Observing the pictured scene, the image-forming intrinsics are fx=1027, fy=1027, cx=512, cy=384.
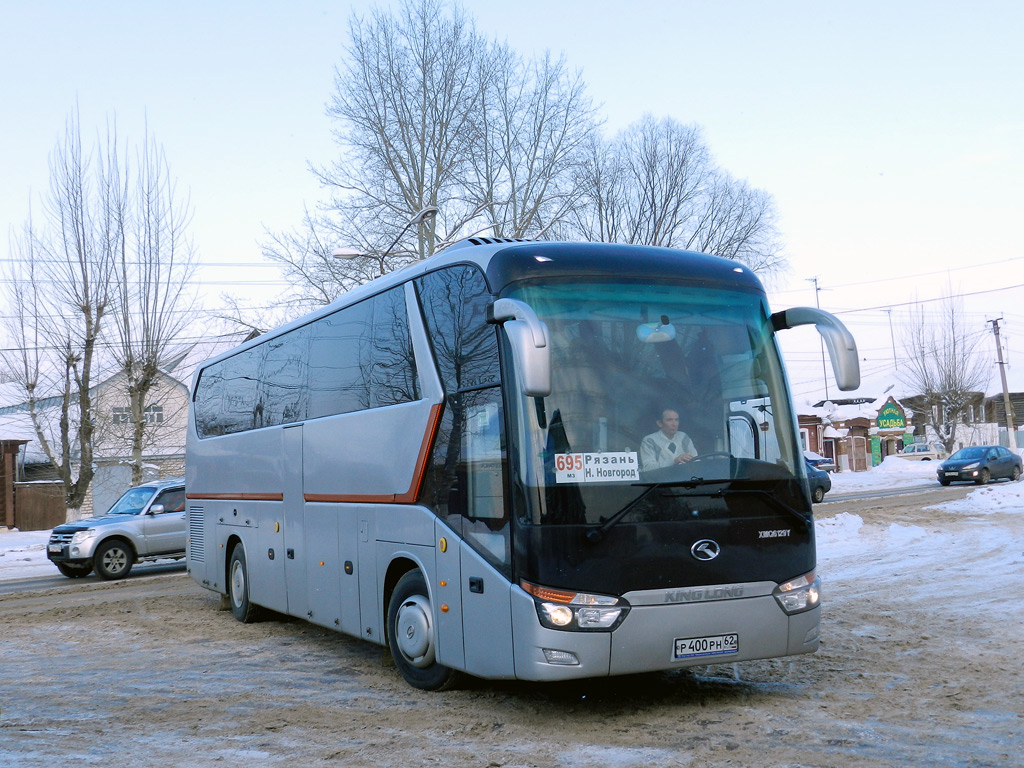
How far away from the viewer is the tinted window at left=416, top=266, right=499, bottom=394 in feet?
22.9

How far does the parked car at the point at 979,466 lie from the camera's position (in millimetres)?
38281

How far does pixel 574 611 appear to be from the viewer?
20.6 feet

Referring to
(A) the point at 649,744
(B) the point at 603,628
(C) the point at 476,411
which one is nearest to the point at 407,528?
(C) the point at 476,411

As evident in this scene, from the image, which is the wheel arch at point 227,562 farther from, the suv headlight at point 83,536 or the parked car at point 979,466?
the parked car at point 979,466

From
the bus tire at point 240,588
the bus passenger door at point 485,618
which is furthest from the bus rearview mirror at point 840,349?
the bus tire at point 240,588

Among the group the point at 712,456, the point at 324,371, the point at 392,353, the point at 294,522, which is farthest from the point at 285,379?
the point at 712,456

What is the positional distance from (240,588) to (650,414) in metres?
7.27

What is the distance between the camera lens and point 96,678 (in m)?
8.60

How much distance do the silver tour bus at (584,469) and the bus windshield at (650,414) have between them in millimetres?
13

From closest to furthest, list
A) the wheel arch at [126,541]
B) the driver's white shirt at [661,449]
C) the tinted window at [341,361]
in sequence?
the driver's white shirt at [661,449]
the tinted window at [341,361]
the wheel arch at [126,541]

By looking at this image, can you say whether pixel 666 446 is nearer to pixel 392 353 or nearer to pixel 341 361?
pixel 392 353

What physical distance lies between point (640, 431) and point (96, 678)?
524 cm

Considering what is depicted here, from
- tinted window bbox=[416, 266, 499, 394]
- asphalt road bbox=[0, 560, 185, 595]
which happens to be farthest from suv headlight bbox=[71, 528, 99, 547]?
tinted window bbox=[416, 266, 499, 394]

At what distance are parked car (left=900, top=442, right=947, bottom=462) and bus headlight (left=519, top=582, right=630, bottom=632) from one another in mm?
65979
